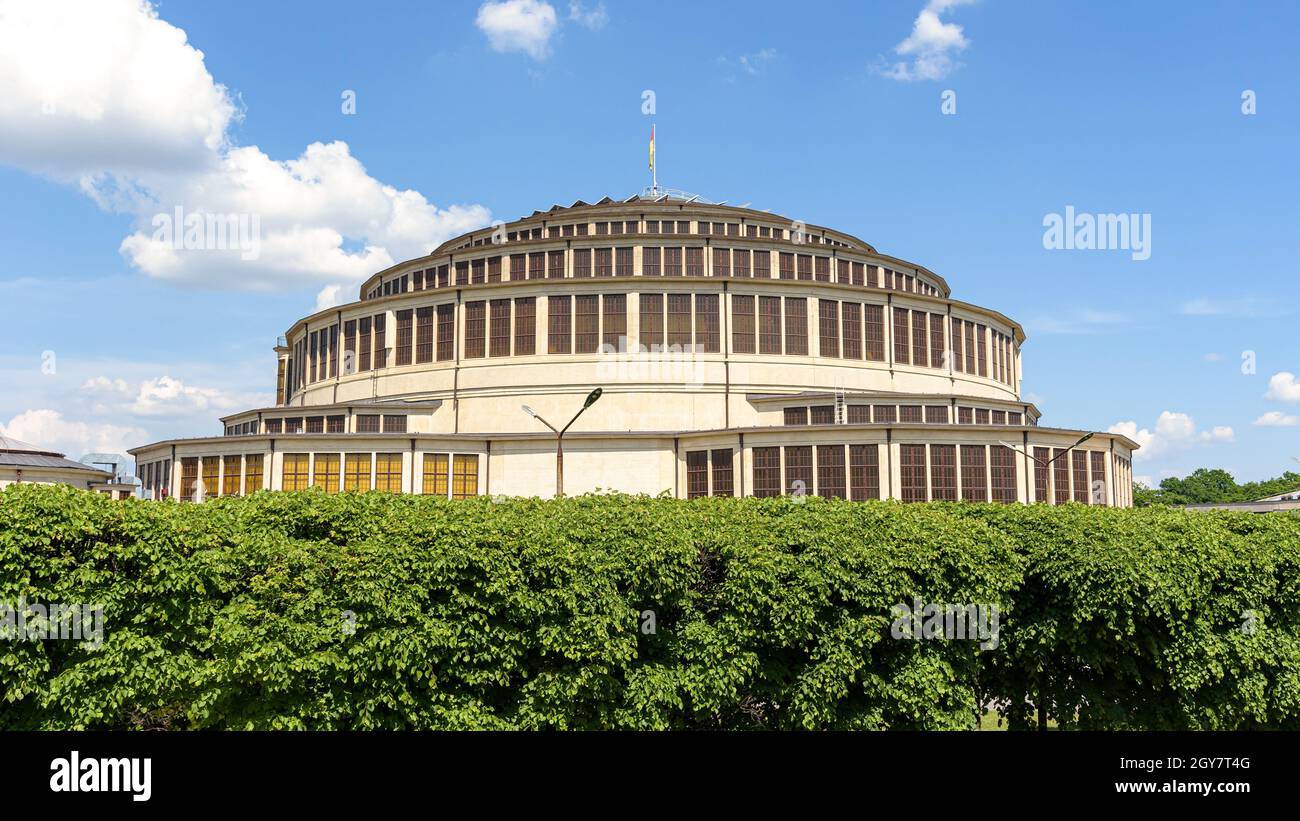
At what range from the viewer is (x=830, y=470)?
5188cm

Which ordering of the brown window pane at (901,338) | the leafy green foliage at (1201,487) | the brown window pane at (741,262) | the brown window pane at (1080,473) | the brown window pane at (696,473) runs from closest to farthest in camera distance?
the brown window pane at (696,473)
the brown window pane at (1080,473)
the brown window pane at (901,338)
the brown window pane at (741,262)
the leafy green foliage at (1201,487)

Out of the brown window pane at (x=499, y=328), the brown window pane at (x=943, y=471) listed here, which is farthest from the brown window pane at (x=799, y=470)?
the brown window pane at (x=499, y=328)

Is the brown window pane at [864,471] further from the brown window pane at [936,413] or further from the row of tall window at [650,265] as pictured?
the row of tall window at [650,265]

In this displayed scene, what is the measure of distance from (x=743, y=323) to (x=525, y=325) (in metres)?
15.7

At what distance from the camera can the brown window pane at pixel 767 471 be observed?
2073 inches

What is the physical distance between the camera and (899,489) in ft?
167

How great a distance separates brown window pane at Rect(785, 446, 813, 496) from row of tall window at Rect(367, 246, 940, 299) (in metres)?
18.5

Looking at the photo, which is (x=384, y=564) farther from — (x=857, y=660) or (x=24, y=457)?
(x=24, y=457)

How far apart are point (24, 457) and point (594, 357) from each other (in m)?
44.8

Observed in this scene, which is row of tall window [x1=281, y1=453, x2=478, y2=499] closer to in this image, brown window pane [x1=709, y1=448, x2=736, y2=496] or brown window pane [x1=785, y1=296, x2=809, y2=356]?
brown window pane [x1=709, y1=448, x2=736, y2=496]

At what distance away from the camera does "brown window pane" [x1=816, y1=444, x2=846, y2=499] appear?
170ft

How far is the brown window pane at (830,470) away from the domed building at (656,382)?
0.12 metres

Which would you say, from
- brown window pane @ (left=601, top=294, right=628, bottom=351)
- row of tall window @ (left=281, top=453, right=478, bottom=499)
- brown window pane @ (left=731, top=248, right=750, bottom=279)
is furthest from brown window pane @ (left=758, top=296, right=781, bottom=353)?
row of tall window @ (left=281, top=453, right=478, bottom=499)
